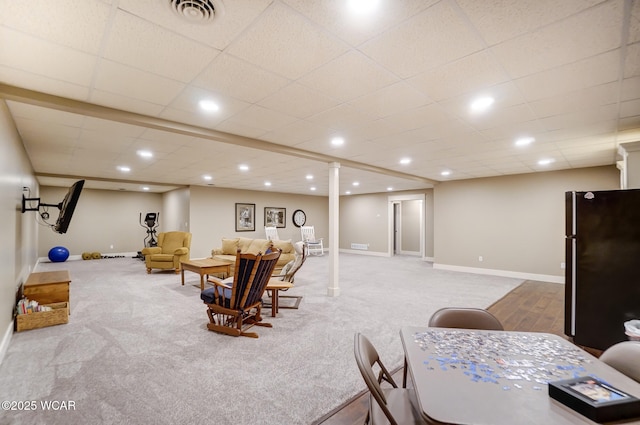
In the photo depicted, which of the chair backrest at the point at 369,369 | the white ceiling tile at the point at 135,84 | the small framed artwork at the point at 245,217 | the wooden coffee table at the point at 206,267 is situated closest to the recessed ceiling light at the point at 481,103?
the chair backrest at the point at 369,369

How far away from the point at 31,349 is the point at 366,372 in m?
3.74

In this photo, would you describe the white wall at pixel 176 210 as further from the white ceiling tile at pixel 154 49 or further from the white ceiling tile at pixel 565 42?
the white ceiling tile at pixel 565 42

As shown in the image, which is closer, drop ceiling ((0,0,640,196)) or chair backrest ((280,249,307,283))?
drop ceiling ((0,0,640,196))

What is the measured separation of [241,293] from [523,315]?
408 cm

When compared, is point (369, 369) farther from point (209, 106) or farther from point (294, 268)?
point (294, 268)

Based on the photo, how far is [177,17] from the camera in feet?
5.41

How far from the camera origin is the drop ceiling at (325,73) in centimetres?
165

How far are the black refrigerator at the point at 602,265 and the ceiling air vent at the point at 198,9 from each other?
386cm

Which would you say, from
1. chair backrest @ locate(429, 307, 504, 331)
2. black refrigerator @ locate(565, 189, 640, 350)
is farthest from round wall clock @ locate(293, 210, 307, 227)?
chair backrest @ locate(429, 307, 504, 331)

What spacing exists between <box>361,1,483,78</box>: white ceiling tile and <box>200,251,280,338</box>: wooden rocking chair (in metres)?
2.33

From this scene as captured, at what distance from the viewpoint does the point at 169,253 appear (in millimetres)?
7684

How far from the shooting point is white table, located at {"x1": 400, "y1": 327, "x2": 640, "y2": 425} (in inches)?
41.2

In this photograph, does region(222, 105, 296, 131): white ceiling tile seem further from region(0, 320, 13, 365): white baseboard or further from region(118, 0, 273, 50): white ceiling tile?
region(0, 320, 13, 365): white baseboard

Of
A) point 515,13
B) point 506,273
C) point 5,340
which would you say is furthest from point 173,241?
point 506,273
